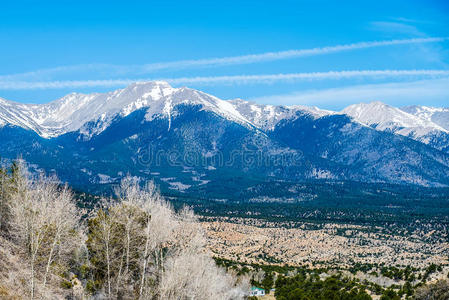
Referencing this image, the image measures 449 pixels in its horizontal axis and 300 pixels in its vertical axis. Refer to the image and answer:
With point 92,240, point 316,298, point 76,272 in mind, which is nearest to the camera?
point 92,240

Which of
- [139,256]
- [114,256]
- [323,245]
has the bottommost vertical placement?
[323,245]

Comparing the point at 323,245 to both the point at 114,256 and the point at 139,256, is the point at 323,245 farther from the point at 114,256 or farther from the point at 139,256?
the point at 114,256

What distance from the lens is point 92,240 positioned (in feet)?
151

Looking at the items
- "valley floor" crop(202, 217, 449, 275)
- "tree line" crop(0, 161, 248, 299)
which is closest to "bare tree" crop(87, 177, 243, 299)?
"tree line" crop(0, 161, 248, 299)

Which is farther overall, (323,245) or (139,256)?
(323,245)

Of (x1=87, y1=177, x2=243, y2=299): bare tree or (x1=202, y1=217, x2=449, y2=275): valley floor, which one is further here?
(x1=202, y1=217, x2=449, y2=275): valley floor

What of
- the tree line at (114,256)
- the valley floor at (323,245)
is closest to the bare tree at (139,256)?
the tree line at (114,256)

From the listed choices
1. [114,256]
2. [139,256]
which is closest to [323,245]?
[139,256]

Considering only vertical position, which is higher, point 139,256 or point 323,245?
point 139,256

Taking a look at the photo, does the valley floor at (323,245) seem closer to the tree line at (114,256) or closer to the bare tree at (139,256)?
the bare tree at (139,256)

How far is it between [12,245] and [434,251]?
4239 inches

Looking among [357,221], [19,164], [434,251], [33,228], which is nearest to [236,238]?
[434,251]

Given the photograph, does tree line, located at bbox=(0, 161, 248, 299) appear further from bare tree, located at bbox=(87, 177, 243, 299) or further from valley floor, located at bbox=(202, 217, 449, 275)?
valley floor, located at bbox=(202, 217, 449, 275)

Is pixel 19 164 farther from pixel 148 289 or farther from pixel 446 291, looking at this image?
pixel 446 291
